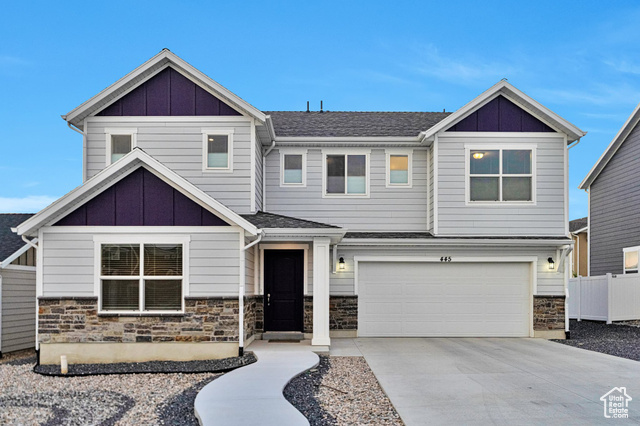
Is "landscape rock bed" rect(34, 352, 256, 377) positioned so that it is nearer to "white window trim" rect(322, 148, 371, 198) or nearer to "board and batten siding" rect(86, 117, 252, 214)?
"board and batten siding" rect(86, 117, 252, 214)

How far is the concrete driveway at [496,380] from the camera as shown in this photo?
620 centimetres

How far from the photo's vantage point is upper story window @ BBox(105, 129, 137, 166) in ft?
41.9

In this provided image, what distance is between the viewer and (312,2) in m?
24.7

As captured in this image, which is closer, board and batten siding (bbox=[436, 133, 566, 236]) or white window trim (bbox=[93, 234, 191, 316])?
white window trim (bbox=[93, 234, 191, 316])

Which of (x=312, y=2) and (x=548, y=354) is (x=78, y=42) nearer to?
(x=312, y=2)

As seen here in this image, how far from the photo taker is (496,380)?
816 centimetres

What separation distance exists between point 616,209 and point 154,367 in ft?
53.0

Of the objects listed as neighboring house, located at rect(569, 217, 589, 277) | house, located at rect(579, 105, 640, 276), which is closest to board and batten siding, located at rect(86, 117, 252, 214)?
house, located at rect(579, 105, 640, 276)

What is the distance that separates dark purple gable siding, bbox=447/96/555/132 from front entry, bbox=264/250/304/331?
5.09 metres

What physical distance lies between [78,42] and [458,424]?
21111 mm

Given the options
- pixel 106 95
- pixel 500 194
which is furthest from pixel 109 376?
pixel 500 194

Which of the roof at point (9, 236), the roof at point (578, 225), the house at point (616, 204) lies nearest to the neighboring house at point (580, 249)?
the roof at point (578, 225)

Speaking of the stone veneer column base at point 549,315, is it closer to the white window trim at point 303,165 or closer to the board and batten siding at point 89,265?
the white window trim at point 303,165

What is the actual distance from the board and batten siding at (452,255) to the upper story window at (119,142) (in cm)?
561
